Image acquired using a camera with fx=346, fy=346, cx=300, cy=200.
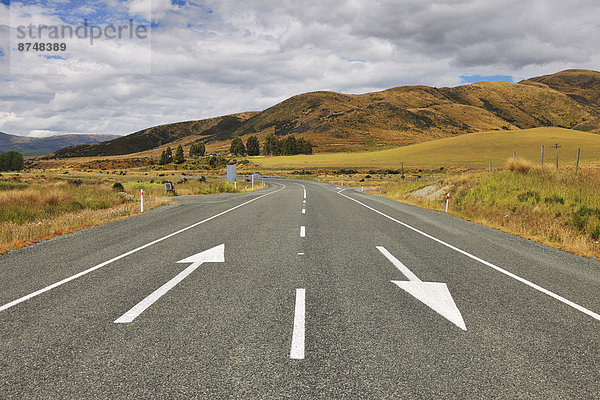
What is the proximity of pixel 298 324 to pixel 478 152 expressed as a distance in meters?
90.2

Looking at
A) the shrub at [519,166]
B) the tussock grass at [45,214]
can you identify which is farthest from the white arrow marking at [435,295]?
the shrub at [519,166]

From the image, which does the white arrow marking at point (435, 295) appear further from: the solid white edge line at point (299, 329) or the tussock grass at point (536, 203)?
the tussock grass at point (536, 203)

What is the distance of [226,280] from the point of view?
597 cm

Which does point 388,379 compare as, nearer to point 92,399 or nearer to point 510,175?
point 92,399

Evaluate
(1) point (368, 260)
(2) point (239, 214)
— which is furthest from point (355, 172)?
(1) point (368, 260)

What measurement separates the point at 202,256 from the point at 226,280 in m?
1.96

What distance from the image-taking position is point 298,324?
164 inches

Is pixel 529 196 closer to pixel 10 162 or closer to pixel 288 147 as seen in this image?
pixel 10 162

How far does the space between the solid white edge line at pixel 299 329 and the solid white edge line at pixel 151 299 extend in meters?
2.05

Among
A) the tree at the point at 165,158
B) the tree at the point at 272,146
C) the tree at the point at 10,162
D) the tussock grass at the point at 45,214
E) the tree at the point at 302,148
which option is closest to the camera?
the tussock grass at the point at 45,214

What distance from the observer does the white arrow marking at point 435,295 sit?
4.53 m

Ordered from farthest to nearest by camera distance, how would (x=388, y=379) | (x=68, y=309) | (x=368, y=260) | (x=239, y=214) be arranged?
(x=239, y=214)
(x=368, y=260)
(x=68, y=309)
(x=388, y=379)

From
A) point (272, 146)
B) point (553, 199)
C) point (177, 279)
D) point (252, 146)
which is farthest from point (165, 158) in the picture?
point (177, 279)

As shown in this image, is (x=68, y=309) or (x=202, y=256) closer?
(x=68, y=309)
